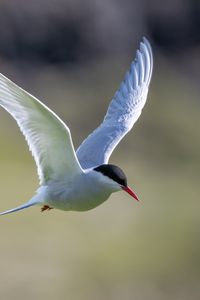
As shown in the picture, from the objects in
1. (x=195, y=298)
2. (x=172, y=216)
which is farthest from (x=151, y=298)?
(x=172, y=216)

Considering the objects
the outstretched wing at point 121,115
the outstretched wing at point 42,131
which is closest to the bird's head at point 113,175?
the outstretched wing at point 42,131

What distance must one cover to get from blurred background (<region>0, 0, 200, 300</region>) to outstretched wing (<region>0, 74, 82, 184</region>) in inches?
183

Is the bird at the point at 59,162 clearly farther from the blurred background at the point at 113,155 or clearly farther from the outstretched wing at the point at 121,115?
the blurred background at the point at 113,155

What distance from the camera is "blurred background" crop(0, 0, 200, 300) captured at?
46.5 feet

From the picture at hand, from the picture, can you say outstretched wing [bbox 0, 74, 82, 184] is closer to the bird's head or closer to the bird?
the bird

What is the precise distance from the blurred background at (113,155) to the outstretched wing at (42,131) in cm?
464

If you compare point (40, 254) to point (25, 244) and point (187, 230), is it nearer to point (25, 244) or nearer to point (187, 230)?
point (25, 244)

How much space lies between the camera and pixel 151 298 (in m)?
14.0

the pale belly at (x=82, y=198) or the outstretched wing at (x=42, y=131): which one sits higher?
the outstretched wing at (x=42, y=131)

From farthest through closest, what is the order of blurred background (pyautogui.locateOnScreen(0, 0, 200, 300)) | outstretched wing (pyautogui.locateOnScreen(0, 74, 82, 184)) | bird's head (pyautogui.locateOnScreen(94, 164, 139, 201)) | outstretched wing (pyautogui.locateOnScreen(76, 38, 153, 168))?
blurred background (pyautogui.locateOnScreen(0, 0, 200, 300))
outstretched wing (pyautogui.locateOnScreen(76, 38, 153, 168))
bird's head (pyautogui.locateOnScreen(94, 164, 139, 201))
outstretched wing (pyautogui.locateOnScreen(0, 74, 82, 184))

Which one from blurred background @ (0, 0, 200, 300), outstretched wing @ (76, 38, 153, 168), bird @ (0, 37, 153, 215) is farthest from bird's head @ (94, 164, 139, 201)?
blurred background @ (0, 0, 200, 300)

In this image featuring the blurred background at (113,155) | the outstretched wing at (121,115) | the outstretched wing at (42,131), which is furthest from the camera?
the blurred background at (113,155)

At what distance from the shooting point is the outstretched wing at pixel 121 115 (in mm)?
9180

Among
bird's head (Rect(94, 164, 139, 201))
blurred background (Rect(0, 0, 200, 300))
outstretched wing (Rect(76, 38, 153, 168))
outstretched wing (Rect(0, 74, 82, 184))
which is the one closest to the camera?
outstretched wing (Rect(0, 74, 82, 184))
